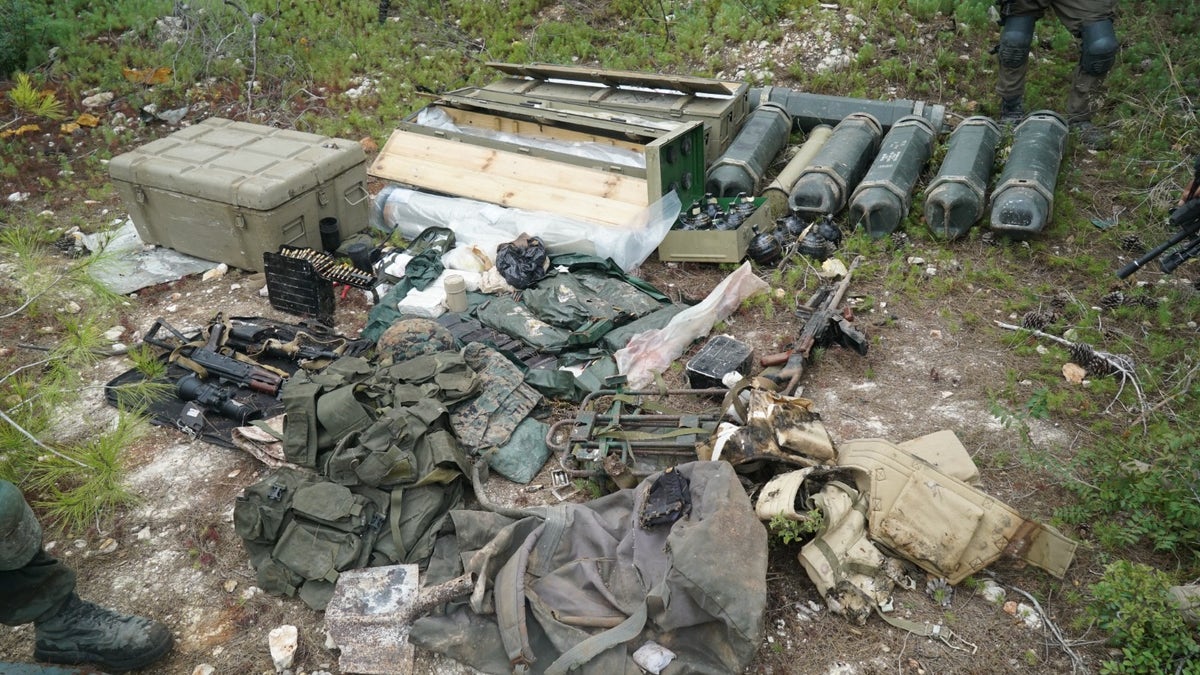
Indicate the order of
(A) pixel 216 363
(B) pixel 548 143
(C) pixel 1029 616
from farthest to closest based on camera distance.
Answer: (B) pixel 548 143
(A) pixel 216 363
(C) pixel 1029 616

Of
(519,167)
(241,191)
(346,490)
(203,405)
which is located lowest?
(203,405)

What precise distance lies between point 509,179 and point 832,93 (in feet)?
12.9

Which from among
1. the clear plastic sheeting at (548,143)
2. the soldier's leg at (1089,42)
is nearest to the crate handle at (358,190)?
the clear plastic sheeting at (548,143)

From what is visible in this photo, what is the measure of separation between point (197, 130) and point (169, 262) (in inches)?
51.8

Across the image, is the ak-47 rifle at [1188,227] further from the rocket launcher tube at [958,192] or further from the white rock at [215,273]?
the white rock at [215,273]

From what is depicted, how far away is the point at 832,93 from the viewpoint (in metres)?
8.66

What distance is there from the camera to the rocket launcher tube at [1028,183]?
6.11m

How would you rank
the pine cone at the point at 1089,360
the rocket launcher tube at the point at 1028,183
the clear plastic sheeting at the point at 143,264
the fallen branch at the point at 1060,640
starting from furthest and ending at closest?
the clear plastic sheeting at the point at 143,264, the rocket launcher tube at the point at 1028,183, the pine cone at the point at 1089,360, the fallen branch at the point at 1060,640

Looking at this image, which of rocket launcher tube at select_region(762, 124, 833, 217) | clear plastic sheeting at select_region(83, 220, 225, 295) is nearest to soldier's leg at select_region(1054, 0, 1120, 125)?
rocket launcher tube at select_region(762, 124, 833, 217)

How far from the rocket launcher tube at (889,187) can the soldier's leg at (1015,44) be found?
136cm

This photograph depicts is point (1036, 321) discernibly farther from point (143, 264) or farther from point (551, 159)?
point (143, 264)

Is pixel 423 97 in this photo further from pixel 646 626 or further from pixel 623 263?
Answer: pixel 646 626

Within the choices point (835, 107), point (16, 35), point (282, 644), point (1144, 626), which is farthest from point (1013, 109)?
point (16, 35)

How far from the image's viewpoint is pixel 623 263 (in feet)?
20.6
